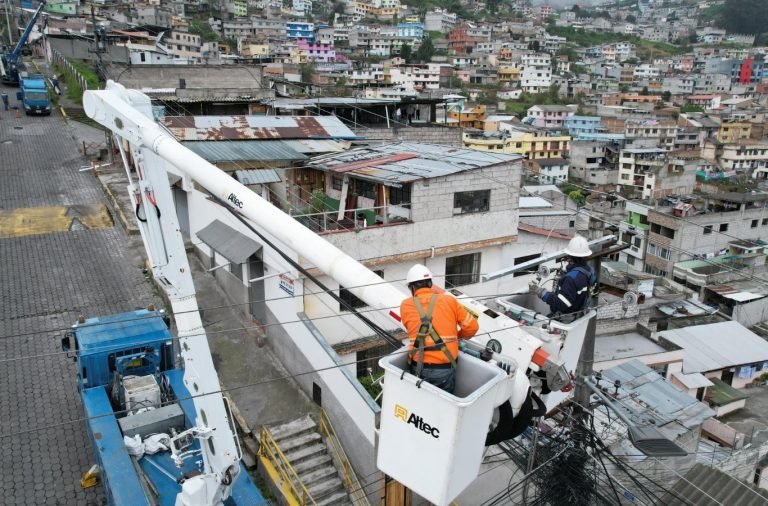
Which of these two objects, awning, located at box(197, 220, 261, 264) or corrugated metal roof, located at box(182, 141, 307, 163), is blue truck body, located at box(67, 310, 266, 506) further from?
corrugated metal roof, located at box(182, 141, 307, 163)

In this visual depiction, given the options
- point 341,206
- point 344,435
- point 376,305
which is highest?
point 376,305

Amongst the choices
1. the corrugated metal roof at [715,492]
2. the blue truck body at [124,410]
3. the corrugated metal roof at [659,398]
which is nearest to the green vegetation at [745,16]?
the corrugated metal roof at [659,398]

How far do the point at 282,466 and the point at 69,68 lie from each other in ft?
150

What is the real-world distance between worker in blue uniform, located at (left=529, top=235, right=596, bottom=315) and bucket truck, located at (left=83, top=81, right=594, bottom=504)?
0.27m

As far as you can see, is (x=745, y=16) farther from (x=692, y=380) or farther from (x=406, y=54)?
(x=692, y=380)

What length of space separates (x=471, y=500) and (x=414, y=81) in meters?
97.7

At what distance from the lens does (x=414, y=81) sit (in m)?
105

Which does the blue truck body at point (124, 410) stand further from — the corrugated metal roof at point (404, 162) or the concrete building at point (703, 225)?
the concrete building at point (703, 225)

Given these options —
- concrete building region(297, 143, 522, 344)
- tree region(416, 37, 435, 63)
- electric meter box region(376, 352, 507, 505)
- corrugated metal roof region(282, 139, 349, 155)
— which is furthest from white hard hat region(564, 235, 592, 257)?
tree region(416, 37, 435, 63)

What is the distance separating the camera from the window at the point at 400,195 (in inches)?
713

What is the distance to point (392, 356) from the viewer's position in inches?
212

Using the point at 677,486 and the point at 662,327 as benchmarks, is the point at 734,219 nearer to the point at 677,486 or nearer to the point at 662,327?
the point at 662,327

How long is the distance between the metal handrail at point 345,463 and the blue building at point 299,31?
125 meters

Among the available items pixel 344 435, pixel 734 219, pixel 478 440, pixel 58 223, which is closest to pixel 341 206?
pixel 344 435
